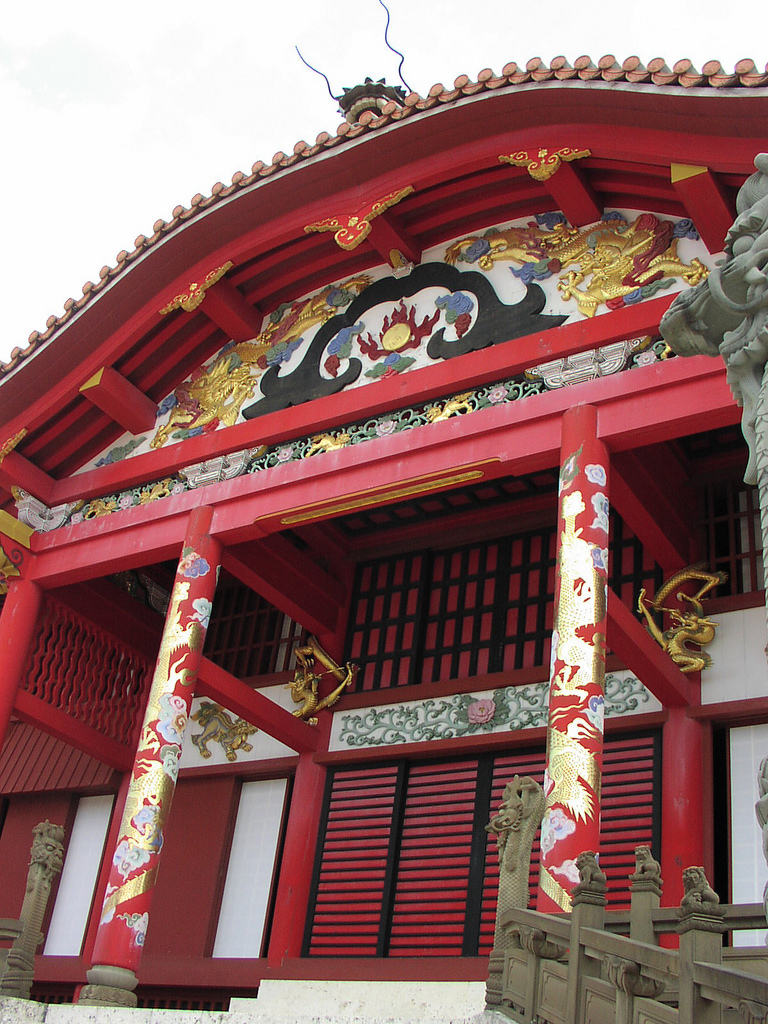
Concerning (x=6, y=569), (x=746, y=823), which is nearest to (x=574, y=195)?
(x=746, y=823)

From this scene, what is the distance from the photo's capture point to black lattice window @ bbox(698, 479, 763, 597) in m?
8.02

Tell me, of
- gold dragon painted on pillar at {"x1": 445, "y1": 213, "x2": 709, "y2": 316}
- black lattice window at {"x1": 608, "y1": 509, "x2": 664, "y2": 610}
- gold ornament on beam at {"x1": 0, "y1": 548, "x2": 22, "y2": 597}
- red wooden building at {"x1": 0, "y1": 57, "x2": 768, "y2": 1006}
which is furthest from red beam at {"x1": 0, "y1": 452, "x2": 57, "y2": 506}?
black lattice window at {"x1": 608, "y1": 509, "x2": 664, "y2": 610}

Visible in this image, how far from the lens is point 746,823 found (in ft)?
23.7

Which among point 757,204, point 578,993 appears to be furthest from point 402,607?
point 757,204

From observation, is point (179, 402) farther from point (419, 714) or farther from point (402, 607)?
point (419, 714)

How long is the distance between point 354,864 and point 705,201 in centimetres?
522

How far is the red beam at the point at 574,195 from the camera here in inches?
299

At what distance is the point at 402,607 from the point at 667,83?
15.1 feet

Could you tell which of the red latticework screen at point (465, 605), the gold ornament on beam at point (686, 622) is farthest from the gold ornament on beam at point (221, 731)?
the gold ornament on beam at point (686, 622)

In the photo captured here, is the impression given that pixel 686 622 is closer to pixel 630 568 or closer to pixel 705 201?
pixel 630 568

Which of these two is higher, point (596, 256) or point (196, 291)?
point (196, 291)

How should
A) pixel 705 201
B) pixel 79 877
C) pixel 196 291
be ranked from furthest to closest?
pixel 79 877, pixel 196 291, pixel 705 201

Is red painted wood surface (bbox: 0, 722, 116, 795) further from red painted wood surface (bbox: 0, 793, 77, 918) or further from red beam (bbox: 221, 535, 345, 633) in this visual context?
red beam (bbox: 221, 535, 345, 633)

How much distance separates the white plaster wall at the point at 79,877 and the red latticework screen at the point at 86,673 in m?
0.84
